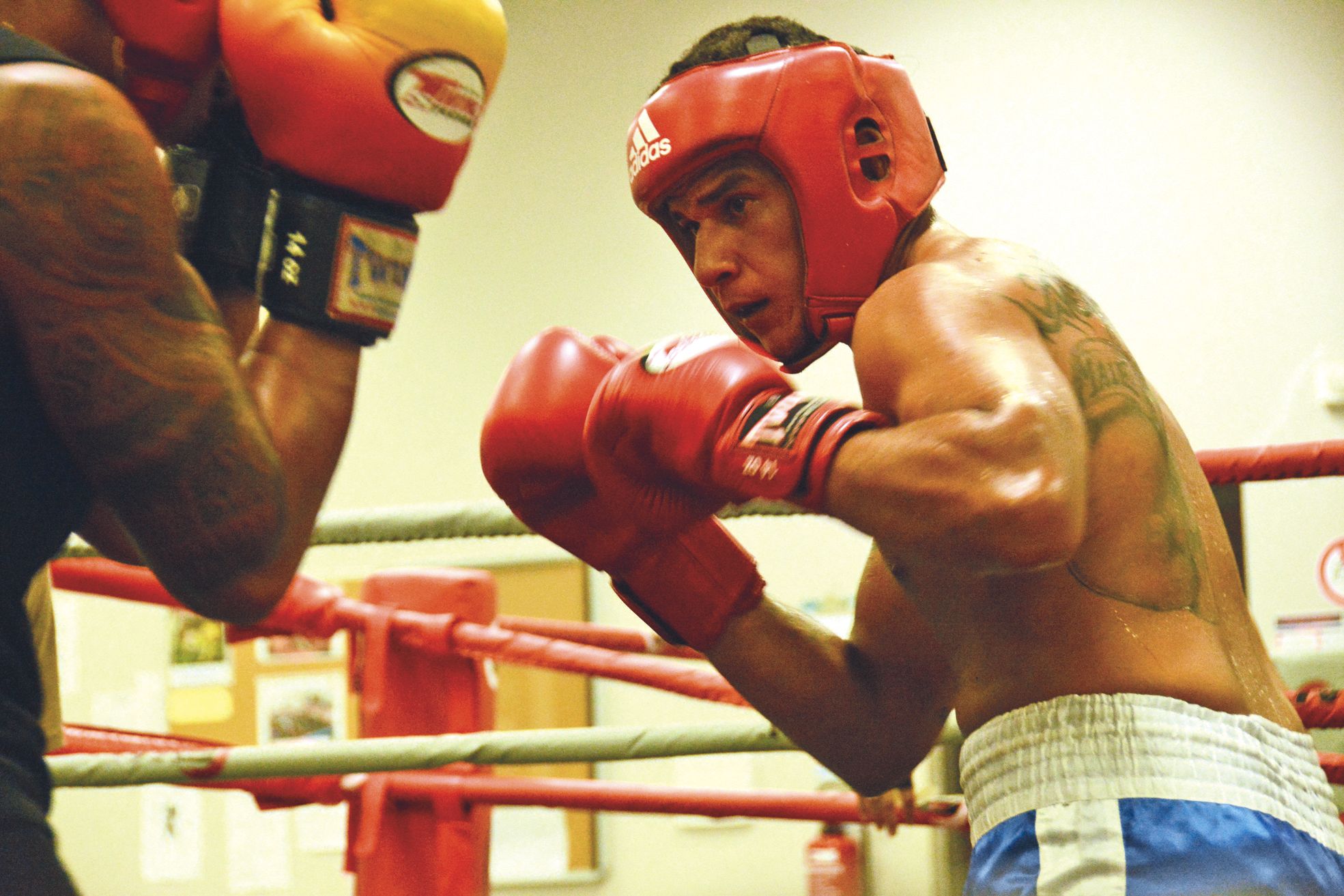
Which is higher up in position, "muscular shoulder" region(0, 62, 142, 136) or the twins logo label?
"muscular shoulder" region(0, 62, 142, 136)

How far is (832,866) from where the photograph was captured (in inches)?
124

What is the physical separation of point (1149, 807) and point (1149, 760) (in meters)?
0.04

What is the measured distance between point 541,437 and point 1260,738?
2.33 feet

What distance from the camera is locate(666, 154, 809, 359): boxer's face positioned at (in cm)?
126

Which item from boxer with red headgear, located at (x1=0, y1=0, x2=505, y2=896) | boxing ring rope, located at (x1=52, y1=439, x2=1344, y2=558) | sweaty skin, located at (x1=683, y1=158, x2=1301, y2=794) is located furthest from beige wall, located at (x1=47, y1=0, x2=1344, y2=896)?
boxer with red headgear, located at (x1=0, y1=0, x2=505, y2=896)

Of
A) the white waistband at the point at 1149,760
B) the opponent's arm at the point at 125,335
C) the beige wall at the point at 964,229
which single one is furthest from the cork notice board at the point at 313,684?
the opponent's arm at the point at 125,335

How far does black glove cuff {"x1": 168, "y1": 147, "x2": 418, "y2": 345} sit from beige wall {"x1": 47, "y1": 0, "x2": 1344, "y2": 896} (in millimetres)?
2877

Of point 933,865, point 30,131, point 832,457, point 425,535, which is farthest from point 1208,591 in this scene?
point 933,865

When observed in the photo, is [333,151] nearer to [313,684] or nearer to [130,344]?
[130,344]

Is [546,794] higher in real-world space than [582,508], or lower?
lower

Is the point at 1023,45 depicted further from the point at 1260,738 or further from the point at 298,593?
the point at 1260,738

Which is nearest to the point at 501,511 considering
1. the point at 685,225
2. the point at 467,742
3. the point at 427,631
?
the point at 427,631

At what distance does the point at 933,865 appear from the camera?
342 centimetres

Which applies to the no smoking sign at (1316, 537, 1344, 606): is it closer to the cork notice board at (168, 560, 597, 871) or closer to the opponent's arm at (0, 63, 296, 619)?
the cork notice board at (168, 560, 597, 871)
